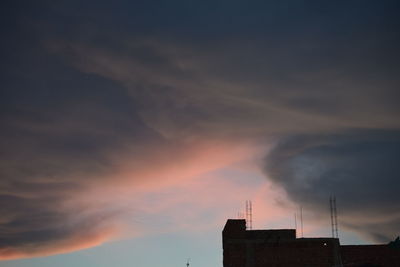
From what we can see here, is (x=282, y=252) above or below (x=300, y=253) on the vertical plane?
above

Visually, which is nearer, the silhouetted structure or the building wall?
the silhouetted structure

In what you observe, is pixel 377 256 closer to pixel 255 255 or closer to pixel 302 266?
pixel 302 266

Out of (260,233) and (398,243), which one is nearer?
(398,243)

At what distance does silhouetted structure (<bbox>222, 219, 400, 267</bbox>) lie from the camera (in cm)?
6412

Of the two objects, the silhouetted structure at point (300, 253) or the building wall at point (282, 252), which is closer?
the silhouetted structure at point (300, 253)

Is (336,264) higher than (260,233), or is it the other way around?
(260,233)

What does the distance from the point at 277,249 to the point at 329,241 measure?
20.4 ft

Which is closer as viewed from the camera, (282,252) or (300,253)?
(300,253)

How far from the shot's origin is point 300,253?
216 ft

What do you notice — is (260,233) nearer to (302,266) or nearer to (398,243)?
(302,266)

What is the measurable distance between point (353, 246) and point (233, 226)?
1505cm

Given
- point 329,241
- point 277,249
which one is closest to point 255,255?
point 277,249

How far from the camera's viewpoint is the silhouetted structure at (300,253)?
210 feet

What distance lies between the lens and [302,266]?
64875mm
